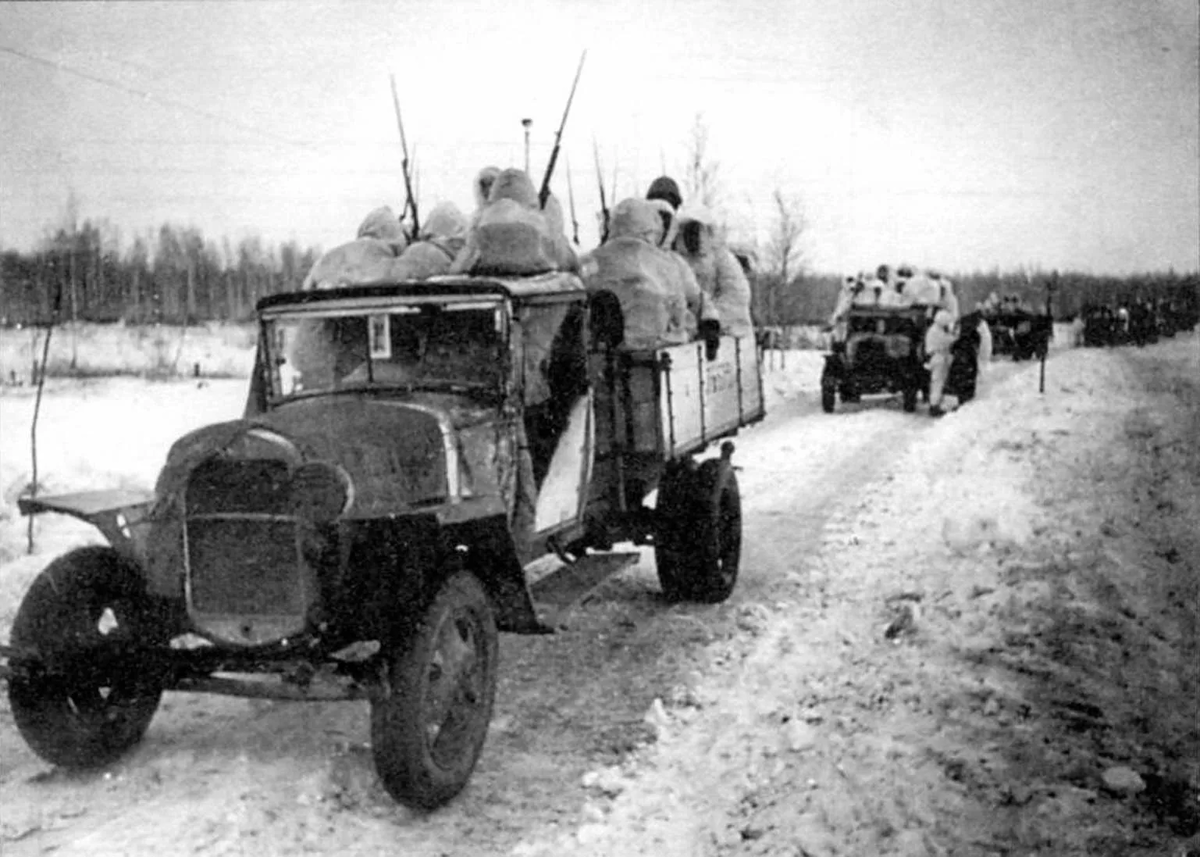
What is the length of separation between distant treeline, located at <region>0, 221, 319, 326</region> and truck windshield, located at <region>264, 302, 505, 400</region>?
475mm

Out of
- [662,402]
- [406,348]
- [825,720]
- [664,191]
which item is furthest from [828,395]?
[825,720]

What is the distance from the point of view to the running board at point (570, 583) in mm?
4992

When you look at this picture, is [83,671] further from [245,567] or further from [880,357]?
[880,357]

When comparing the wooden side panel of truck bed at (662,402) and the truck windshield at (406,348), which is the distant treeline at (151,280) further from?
the wooden side panel of truck bed at (662,402)

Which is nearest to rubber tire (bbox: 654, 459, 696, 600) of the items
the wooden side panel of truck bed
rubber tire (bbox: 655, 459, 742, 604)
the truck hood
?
rubber tire (bbox: 655, 459, 742, 604)

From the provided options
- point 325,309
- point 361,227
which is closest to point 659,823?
point 325,309

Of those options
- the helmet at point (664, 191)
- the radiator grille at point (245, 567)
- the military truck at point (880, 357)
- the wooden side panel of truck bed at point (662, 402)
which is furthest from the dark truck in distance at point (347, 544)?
the military truck at point (880, 357)

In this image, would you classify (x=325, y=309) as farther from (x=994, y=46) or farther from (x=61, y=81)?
(x=994, y=46)

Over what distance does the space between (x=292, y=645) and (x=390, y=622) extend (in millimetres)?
370

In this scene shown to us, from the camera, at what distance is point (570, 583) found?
5711mm

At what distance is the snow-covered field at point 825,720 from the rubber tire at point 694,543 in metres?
0.17

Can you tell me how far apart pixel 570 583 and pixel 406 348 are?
4.67 ft

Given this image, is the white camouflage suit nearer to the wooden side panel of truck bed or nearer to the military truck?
the military truck

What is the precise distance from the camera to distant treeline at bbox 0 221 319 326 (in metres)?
6.24
